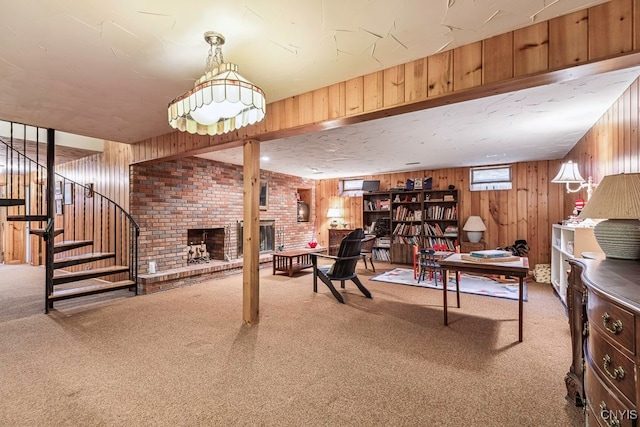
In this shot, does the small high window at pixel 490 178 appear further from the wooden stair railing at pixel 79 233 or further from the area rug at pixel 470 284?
the wooden stair railing at pixel 79 233

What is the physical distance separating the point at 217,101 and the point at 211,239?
4860 mm

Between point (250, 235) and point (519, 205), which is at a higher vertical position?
point (519, 205)

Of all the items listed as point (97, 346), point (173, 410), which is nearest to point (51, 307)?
point (97, 346)

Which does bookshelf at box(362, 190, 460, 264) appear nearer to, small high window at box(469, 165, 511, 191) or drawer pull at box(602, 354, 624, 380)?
small high window at box(469, 165, 511, 191)

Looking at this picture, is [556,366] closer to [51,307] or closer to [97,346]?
[97,346]

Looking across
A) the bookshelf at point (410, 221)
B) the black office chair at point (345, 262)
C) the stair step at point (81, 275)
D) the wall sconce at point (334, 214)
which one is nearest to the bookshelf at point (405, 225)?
the bookshelf at point (410, 221)

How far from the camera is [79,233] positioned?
5.75 meters

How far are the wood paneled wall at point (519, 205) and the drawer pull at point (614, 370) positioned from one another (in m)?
5.53

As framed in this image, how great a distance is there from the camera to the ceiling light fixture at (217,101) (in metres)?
1.63

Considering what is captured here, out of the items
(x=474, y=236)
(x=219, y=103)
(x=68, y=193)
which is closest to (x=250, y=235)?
(x=219, y=103)

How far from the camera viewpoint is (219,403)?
1820mm

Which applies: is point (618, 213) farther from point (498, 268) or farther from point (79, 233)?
point (79, 233)

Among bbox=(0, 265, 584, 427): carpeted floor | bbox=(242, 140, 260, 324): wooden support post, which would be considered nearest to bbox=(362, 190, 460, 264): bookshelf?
bbox=(0, 265, 584, 427): carpeted floor

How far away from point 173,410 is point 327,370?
101 centimetres
